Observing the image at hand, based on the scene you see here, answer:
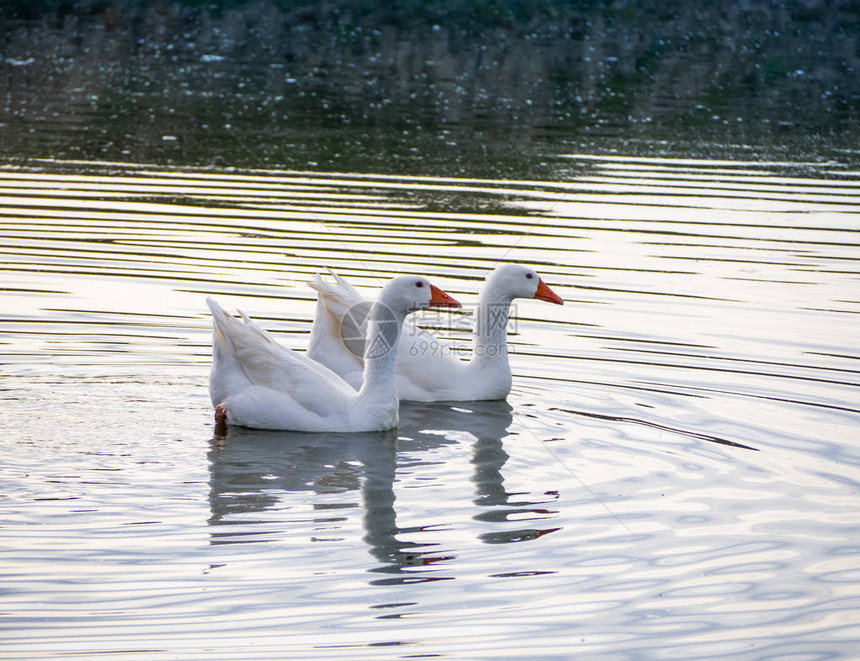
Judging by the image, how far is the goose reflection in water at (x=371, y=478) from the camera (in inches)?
279

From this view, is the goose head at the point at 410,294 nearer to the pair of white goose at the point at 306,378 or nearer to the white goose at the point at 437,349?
the pair of white goose at the point at 306,378

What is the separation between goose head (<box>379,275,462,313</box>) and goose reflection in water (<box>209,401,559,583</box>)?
3.31 ft

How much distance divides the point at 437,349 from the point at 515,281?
904 millimetres

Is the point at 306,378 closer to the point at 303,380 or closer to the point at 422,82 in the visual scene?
the point at 303,380

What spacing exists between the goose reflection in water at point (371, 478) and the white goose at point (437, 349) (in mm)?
166

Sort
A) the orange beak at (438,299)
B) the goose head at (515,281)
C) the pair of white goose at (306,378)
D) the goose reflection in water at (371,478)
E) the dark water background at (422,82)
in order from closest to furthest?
the goose reflection in water at (371,478), the pair of white goose at (306,378), the orange beak at (438,299), the goose head at (515,281), the dark water background at (422,82)

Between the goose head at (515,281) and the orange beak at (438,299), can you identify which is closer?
the orange beak at (438,299)

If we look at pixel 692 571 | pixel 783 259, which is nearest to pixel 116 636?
pixel 692 571

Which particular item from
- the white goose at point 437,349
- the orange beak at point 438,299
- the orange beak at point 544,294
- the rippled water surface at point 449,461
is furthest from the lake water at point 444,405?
the orange beak at point 438,299

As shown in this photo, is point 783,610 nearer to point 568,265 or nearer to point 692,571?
point 692,571

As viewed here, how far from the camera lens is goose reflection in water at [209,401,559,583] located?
7078 millimetres

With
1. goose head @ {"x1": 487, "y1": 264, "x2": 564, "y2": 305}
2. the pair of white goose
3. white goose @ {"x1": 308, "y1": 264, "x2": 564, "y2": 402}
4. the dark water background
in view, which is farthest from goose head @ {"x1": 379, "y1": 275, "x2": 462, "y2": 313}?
the dark water background

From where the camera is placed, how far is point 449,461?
28.9ft

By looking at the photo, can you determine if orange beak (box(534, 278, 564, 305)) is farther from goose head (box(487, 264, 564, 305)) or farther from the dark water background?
the dark water background
